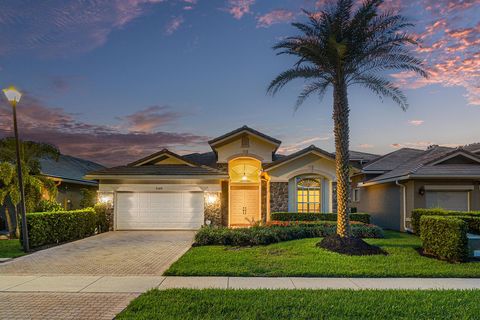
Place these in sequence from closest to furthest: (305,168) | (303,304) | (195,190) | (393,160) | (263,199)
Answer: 1. (303,304)
2. (195,190)
3. (305,168)
4. (263,199)
5. (393,160)

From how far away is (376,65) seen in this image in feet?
39.7

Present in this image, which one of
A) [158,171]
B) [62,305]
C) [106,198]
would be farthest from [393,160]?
[62,305]

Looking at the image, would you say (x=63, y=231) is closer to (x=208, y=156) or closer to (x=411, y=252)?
(x=208, y=156)

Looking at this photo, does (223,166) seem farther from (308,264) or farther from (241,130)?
(308,264)

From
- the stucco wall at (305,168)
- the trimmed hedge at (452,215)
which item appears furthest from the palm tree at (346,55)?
the stucco wall at (305,168)

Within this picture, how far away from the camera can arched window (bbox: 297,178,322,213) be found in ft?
59.7

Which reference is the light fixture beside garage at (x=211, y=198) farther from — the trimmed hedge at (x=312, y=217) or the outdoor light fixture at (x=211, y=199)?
the trimmed hedge at (x=312, y=217)

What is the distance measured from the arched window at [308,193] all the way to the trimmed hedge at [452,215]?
4.61 meters

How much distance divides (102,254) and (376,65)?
1119cm

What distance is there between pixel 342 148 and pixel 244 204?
33.8 feet

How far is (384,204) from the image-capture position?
796 inches

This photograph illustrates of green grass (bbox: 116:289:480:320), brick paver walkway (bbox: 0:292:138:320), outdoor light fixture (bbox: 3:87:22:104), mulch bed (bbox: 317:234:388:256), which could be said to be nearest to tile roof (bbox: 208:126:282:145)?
mulch bed (bbox: 317:234:388:256)

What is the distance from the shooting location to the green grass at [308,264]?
26.2ft

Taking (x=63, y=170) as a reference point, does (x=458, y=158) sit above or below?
above
